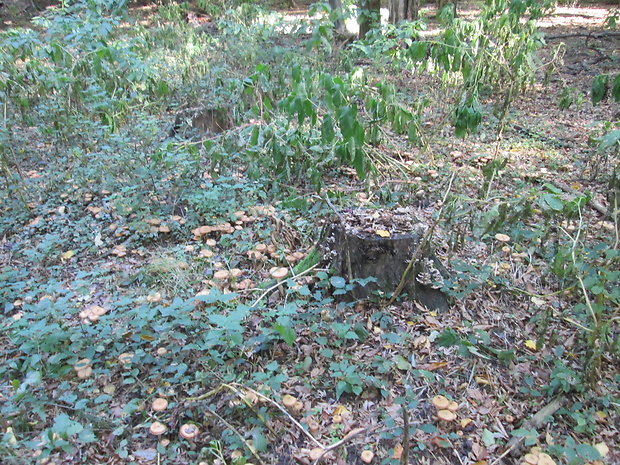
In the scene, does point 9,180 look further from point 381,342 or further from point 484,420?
point 484,420

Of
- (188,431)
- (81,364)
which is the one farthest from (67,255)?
(188,431)

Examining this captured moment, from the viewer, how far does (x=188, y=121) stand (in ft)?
17.4

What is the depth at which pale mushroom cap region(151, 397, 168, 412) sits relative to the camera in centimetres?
215

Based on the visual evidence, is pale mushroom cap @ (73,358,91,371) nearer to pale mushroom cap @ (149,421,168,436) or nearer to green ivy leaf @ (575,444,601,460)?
→ pale mushroom cap @ (149,421,168,436)

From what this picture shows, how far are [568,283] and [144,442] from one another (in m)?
2.80

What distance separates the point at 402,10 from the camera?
876 cm

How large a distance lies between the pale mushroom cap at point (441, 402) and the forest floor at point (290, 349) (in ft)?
0.21

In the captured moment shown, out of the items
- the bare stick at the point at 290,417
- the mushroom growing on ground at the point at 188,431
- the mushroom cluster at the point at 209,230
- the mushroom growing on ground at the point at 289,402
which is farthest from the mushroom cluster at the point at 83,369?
the mushroom cluster at the point at 209,230

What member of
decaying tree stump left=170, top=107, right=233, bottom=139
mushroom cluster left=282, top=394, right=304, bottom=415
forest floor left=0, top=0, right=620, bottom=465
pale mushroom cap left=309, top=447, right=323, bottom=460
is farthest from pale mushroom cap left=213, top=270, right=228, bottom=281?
decaying tree stump left=170, top=107, right=233, bottom=139

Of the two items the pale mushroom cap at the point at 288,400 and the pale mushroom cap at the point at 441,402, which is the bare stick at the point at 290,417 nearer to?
the pale mushroom cap at the point at 288,400

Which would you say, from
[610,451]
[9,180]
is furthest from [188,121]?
[610,451]

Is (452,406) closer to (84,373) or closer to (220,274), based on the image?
(220,274)

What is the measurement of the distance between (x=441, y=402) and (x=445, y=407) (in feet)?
0.09

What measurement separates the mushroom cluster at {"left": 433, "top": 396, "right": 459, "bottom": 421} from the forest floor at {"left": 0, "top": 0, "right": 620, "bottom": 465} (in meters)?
0.03
